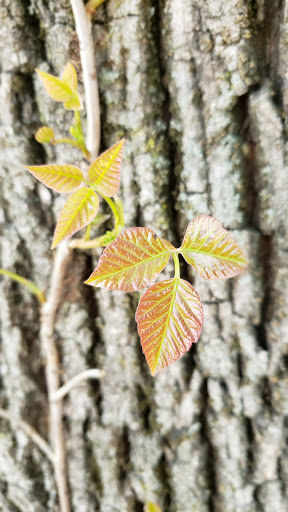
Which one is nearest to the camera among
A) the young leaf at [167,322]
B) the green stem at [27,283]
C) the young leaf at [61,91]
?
the young leaf at [167,322]

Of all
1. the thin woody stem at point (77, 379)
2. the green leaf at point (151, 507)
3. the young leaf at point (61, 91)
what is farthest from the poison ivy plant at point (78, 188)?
the green leaf at point (151, 507)

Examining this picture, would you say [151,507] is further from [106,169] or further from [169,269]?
[106,169]

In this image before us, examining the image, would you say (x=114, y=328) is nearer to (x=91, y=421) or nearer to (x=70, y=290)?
(x=70, y=290)

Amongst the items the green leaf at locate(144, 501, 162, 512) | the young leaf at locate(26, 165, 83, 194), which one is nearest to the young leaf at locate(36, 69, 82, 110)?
the young leaf at locate(26, 165, 83, 194)

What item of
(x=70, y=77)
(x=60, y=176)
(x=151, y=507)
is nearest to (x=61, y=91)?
(x=70, y=77)

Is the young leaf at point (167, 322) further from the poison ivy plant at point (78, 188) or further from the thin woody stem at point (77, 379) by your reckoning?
the thin woody stem at point (77, 379)

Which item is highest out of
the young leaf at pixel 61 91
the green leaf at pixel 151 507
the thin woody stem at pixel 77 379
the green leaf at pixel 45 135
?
the young leaf at pixel 61 91
